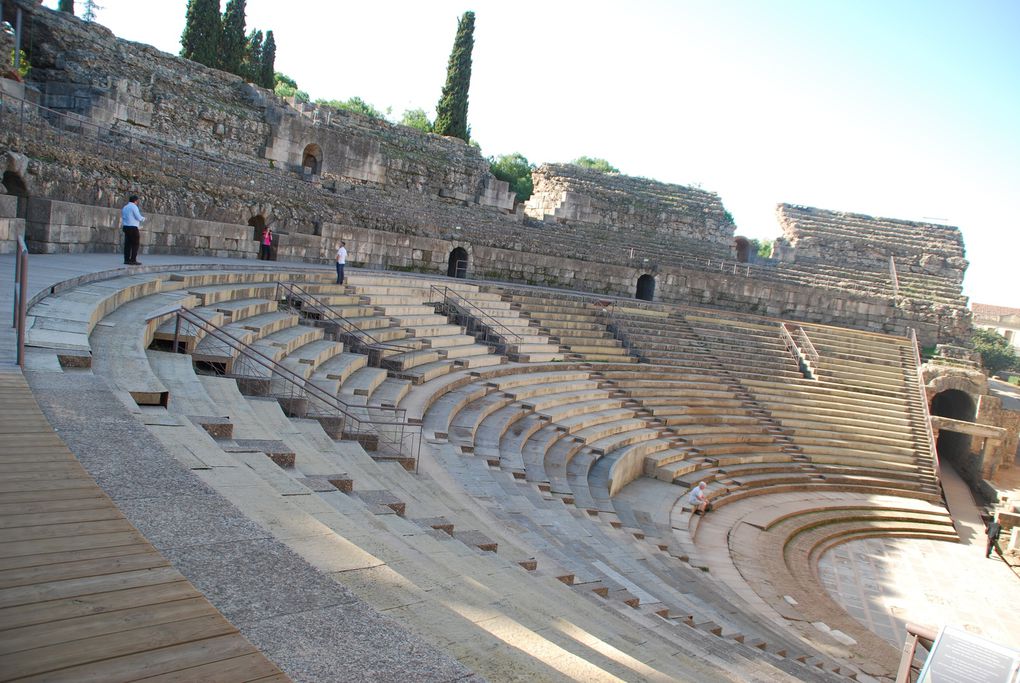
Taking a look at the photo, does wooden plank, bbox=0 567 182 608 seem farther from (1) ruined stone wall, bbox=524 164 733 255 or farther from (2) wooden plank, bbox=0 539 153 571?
(1) ruined stone wall, bbox=524 164 733 255

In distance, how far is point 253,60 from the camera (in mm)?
38344

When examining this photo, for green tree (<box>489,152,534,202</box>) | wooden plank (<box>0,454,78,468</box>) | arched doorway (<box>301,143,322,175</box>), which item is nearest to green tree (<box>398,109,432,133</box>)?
green tree (<box>489,152,534,202</box>)

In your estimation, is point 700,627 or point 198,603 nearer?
point 198,603

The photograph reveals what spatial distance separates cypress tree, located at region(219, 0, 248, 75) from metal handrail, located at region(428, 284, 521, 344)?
16.8 m

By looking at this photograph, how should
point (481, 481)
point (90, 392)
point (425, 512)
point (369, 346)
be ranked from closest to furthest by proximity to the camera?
point (90, 392) → point (425, 512) → point (481, 481) → point (369, 346)

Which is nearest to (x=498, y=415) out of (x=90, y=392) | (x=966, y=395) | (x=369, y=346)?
(x=369, y=346)

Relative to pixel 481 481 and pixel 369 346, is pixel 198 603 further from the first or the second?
pixel 369 346

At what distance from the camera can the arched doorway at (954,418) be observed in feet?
75.1

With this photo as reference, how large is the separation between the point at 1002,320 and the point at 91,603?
86633 millimetres

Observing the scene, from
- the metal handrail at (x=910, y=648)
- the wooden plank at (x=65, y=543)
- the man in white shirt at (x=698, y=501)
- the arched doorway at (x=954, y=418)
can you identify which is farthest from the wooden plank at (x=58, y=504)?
the arched doorway at (x=954, y=418)

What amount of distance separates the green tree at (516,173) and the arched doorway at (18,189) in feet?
92.9

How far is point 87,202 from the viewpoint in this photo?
11.8 m

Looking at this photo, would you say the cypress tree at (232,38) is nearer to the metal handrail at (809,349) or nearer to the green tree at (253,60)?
the green tree at (253,60)

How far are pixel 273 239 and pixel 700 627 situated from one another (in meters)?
13.0
